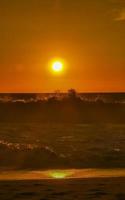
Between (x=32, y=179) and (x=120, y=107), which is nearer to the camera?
(x=32, y=179)

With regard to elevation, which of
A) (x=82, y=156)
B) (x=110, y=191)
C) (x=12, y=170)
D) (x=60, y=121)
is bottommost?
(x=110, y=191)

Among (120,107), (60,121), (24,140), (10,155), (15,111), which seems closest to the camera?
(10,155)

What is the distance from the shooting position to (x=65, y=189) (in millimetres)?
10758

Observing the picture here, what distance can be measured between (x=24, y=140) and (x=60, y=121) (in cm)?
1886

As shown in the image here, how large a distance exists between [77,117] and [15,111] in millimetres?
5623

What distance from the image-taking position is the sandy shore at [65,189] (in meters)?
9.95

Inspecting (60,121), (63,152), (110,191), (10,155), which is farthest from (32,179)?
(60,121)

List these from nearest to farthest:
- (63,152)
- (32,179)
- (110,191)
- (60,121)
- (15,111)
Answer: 1. (110,191)
2. (32,179)
3. (63,152)
4. (60,121)
5. (15,111)

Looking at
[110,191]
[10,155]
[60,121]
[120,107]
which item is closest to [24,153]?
[10,155]

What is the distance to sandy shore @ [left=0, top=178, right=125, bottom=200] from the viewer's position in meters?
9.95

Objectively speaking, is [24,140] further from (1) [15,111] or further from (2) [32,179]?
(1) [15,111]

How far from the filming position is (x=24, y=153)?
1889cm

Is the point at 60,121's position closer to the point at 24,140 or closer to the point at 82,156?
the point at 24,140

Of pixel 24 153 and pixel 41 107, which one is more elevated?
pixel 41 107
